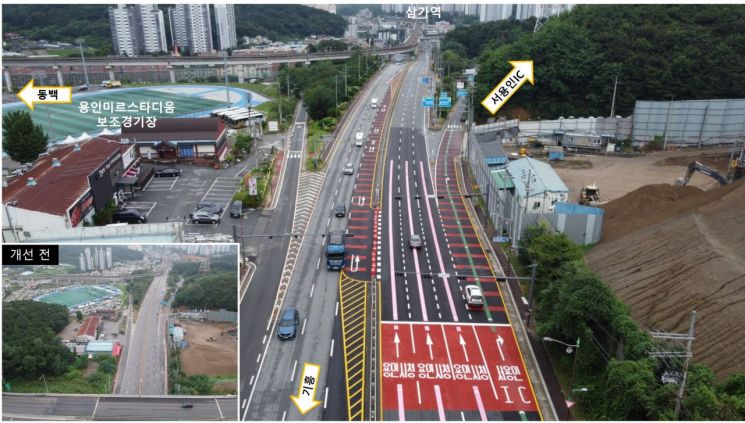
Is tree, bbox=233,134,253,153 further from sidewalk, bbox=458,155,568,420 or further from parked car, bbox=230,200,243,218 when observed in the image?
sidewalk, bbox=458,155,568,420

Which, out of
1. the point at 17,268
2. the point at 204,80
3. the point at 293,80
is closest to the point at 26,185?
the point at 17,268

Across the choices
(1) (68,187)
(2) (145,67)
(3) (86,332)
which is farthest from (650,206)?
(2) (145,67)

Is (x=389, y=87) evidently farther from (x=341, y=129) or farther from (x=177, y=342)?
(x=177, y=342)

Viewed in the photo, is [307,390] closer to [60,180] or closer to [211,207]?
[211,207]

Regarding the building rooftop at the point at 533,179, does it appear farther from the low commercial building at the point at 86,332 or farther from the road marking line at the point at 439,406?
the low commercial building at the point at 86,332

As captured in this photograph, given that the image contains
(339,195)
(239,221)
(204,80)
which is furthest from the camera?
(204,80)

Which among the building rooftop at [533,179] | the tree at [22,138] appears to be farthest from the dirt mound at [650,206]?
the tree at [22,138]
